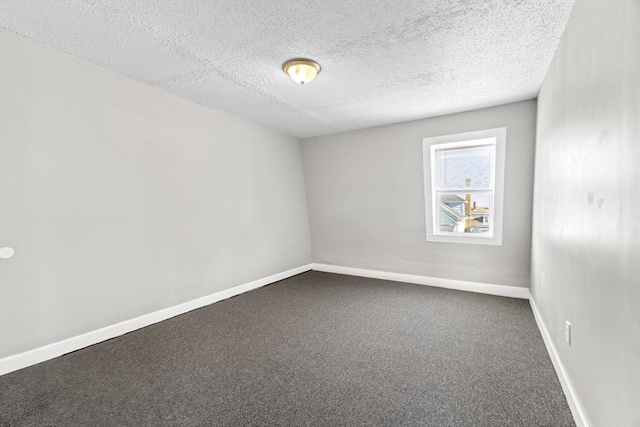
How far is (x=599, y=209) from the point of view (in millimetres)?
Result: 1233

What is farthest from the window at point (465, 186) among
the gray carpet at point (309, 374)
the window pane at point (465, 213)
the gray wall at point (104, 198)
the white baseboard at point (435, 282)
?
the gray wall at point (104, 198)

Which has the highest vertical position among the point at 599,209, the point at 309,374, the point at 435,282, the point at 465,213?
the point at 599,209

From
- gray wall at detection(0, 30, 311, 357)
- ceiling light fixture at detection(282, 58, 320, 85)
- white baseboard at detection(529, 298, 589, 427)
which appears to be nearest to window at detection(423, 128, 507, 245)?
white baseboard at detection(529, 298, 589, 427)

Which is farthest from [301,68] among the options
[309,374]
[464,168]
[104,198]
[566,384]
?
[566,384]

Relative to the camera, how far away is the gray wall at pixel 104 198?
219 cm

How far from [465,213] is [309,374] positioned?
3.07 meters

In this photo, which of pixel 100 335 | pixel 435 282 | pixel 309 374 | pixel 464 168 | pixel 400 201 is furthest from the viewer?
pixel 400 201

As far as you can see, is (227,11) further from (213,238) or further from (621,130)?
(213,238)

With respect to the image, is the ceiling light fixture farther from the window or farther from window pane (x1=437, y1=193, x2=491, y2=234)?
window pane (x1=437, y1=193, x2=491, y2=234)

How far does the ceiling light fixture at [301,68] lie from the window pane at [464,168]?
2.38 metres

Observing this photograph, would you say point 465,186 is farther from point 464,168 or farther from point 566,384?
point 566,384

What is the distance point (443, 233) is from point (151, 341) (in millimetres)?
3681

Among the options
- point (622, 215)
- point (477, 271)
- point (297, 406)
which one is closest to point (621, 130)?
point (622, 215)

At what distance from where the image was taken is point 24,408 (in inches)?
68.9
